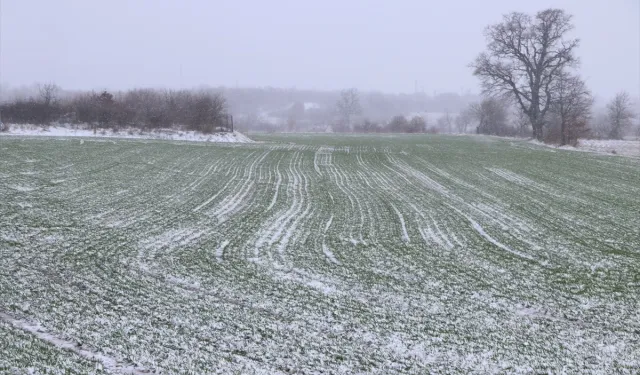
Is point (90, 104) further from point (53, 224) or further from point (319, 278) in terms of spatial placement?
point (319, 278)

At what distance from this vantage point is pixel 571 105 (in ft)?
137

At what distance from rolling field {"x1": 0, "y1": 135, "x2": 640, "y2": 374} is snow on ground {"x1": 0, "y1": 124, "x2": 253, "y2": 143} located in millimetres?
20932

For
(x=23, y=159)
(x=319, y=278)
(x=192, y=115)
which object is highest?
(x=192, y=115)

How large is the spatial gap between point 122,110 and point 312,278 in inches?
1487

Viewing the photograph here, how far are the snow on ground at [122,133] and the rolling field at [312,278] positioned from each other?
2093 centimetres

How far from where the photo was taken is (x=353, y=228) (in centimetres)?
1207

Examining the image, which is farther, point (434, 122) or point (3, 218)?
point (434, 122)

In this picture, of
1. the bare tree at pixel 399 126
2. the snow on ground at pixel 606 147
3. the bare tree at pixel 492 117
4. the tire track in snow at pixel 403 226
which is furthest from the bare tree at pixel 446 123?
the tire track in snow at pixel 403 226

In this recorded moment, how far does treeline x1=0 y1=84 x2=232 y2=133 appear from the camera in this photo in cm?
3947

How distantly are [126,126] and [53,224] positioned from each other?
105 feet

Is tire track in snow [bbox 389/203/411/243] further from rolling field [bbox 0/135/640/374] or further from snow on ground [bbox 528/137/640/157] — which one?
snow on ground [bbox 528/137/640/157]

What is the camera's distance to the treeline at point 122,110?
129 ft

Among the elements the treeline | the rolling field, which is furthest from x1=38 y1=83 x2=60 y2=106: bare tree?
the rolling field

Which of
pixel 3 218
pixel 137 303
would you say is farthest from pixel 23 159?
pixel 137 303
